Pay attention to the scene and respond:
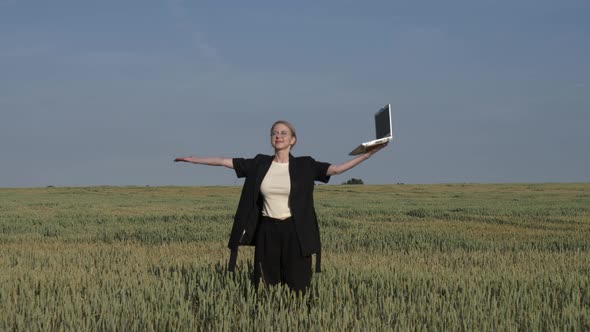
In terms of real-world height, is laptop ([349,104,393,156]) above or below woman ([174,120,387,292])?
above

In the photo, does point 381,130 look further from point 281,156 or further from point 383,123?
point 281,156

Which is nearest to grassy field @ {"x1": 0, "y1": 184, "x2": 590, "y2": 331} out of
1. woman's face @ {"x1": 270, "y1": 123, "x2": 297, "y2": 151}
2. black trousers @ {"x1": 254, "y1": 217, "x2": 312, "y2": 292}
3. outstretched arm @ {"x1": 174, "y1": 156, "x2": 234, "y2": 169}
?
black trousers @ {"x1": 254, "y1": 217, "x2": 312, "y2": 292}

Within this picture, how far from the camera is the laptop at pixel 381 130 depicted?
594 cm

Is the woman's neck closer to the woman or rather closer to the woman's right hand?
the woman

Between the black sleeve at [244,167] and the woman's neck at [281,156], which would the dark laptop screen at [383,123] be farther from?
the black sleeve at [244,167]

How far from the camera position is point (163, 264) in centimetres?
997

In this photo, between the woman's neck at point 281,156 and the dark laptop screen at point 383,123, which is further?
the woman's neck at point 281,156

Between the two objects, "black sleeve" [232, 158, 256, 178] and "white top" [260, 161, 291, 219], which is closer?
"white top" [260, 161, 291, 219]

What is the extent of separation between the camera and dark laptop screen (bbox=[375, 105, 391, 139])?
5957 mm

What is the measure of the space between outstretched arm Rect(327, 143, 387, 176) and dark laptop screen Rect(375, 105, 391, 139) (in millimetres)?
110

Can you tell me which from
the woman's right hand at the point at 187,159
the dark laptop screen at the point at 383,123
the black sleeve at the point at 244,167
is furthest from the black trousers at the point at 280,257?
the dark laptop screen at the point at 383,123

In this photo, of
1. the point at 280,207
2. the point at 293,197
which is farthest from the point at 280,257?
the point at 293,197

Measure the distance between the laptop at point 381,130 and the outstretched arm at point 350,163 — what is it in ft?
0.20

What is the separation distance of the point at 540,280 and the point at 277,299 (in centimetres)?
342
